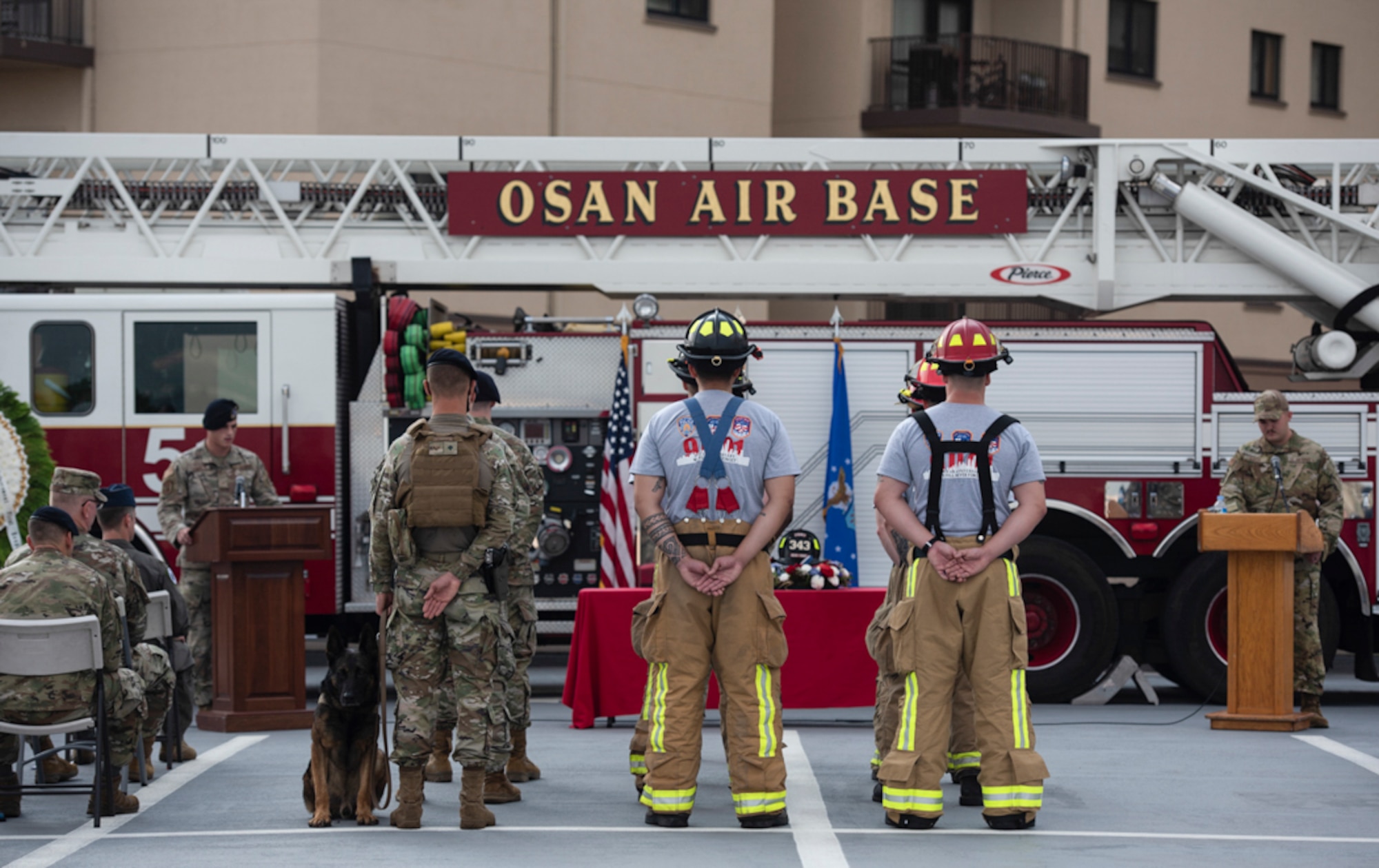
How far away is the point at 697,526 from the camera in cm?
640

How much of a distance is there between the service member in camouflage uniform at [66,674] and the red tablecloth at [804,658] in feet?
9.31

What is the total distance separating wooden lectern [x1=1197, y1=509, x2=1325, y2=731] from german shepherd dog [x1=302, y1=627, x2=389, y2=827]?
5226mm

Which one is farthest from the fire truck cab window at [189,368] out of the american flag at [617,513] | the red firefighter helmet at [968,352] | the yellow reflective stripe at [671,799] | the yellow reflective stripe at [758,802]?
the red firefighter helmet at [968,352]

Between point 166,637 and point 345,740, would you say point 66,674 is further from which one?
point 166,637

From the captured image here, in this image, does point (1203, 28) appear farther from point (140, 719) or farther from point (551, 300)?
point (140, 719)

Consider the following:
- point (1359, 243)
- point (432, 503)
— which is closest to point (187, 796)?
point (432, 503)

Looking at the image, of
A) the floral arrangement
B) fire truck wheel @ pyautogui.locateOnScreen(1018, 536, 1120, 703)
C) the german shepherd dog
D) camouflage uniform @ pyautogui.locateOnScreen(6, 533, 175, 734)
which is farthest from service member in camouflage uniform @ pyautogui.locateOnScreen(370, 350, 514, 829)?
fire truck wheel @ pyautogui.locateOnScreen(1018, 536, 1120, 703)

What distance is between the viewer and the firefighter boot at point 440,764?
7.50 metres

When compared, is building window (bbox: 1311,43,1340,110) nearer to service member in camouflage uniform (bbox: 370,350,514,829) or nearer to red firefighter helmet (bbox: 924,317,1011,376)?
red firefighter helmet (bbox: 924,317,1011,376)

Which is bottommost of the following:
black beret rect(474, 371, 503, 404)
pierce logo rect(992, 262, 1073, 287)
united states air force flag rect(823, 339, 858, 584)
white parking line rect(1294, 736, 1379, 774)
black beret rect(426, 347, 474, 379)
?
white parking line rect(1294, 736, 1379, 774)

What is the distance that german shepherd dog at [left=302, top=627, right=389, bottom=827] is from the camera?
626 cm

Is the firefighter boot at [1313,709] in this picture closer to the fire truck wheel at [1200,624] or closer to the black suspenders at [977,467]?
the fire truck wheel at [1200,624]

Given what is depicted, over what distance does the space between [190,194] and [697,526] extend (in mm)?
6790

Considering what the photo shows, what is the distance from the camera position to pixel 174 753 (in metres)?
8.21
